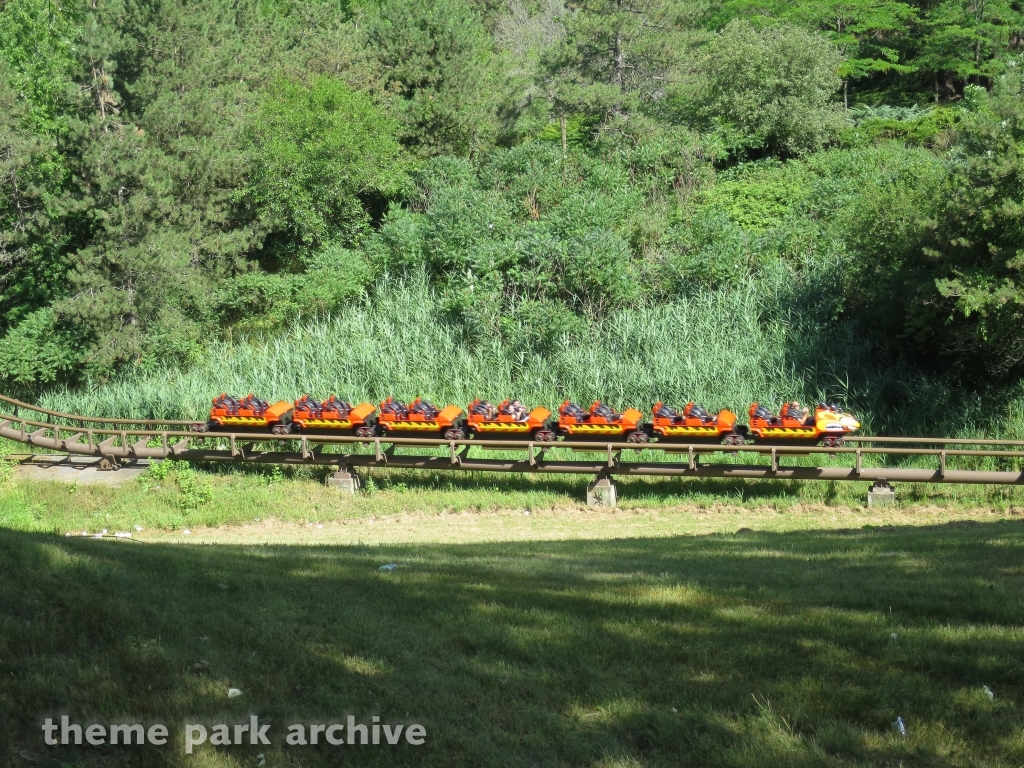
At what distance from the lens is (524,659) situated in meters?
6.81

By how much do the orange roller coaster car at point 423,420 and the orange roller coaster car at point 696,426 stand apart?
12.4 feet

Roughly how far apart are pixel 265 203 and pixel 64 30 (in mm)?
13592

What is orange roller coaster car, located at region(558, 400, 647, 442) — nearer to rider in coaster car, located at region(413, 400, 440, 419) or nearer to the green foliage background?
rider in coaster car, located at region(413, 400, 440, 419)

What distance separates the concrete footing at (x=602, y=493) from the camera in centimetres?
1770

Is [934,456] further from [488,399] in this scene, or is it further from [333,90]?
[333,90]

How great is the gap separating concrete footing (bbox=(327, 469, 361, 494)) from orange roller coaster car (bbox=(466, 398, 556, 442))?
261 centimetres

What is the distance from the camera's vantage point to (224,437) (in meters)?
20.1

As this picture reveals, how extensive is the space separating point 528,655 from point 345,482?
12558 millimetres

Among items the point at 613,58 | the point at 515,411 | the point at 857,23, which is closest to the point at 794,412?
the point at 515,411

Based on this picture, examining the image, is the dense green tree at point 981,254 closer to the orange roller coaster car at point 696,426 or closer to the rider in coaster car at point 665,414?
the orange roller coaster car at point 696,426

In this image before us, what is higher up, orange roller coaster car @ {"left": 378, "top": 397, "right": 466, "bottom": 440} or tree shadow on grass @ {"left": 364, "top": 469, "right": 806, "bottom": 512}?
orange roller coaster car @ {"left": 378, "top": 397, "right": 466, "bottom": 440}

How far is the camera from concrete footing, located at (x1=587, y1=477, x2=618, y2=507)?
17.7 metres

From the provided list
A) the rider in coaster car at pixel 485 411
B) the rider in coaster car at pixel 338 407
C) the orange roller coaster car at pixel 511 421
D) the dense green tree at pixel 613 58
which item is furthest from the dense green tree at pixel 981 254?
the dense green tree at pixel 613 58

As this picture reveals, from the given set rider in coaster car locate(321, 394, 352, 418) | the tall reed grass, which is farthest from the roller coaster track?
the tall reed grass
